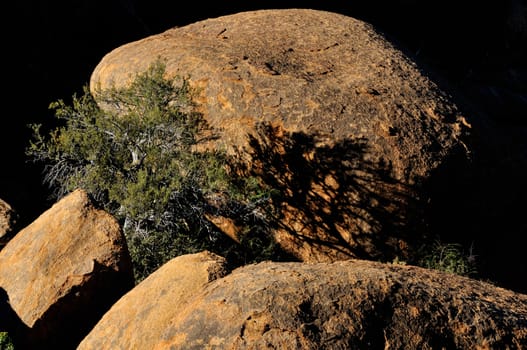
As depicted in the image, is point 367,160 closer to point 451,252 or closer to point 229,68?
point 451,252

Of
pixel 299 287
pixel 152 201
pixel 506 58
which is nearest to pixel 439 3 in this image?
pixel 506 58

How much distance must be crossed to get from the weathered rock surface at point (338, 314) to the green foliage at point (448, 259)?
2.28 meters

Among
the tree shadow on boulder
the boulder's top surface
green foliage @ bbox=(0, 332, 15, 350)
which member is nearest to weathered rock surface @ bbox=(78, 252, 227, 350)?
green foliage @ bbox=(0, 332, 15, 350)

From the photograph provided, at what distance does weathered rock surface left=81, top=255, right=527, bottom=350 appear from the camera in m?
3.43

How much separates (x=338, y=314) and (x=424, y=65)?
497 centimetres

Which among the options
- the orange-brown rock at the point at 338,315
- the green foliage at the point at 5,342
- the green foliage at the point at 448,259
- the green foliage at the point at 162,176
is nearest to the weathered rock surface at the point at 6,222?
the green foliage at the point at 162,176

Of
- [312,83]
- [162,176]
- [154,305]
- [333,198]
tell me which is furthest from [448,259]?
[154,305]

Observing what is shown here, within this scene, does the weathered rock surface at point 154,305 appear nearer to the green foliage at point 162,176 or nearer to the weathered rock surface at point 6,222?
the green foliage at point 162,176

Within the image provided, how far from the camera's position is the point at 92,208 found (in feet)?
16.8

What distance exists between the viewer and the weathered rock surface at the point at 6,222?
19.4 feet

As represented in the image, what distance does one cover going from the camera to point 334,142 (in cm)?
612

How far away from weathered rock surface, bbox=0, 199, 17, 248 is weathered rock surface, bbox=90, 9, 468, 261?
178 centimetres

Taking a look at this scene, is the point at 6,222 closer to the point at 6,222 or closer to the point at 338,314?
the point at 6,222

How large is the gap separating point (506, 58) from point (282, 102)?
7.63m
